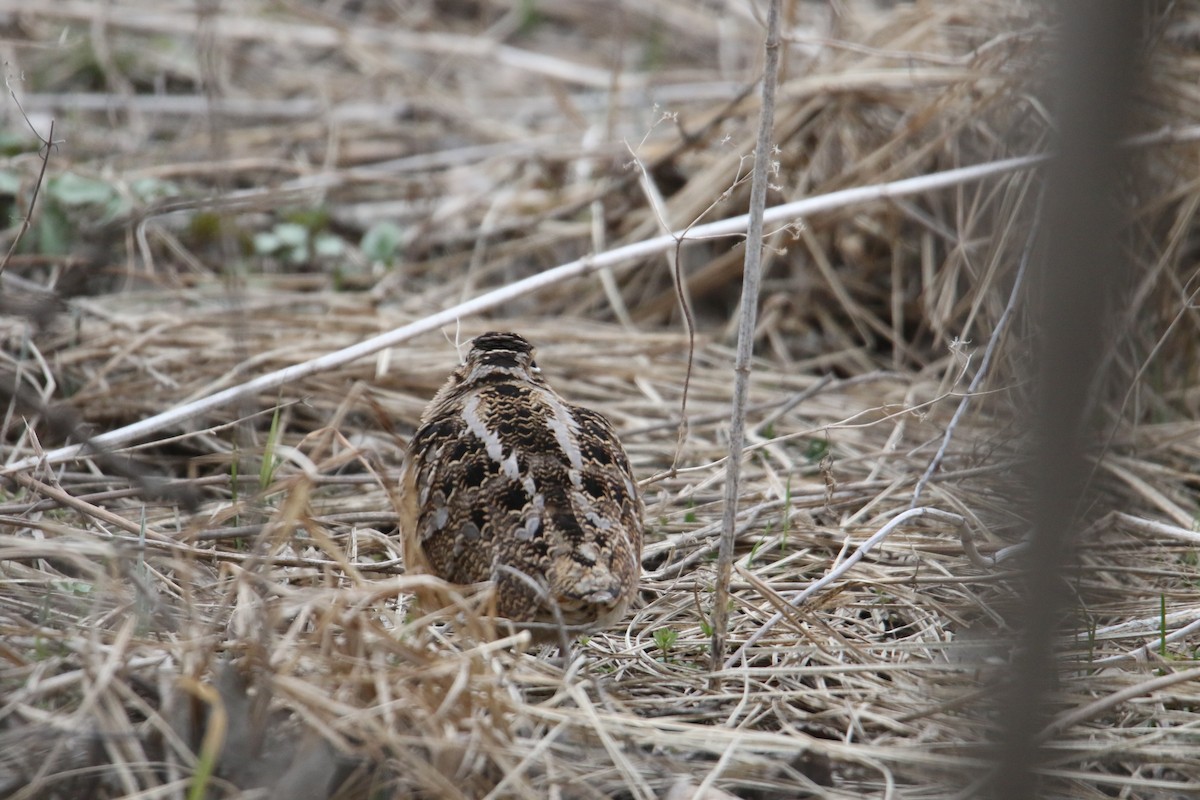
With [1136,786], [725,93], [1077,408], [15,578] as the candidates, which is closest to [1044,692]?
[1077,408]

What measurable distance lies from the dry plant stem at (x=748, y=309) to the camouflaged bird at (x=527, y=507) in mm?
246

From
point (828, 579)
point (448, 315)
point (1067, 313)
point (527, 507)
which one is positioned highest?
point (1067, 313)

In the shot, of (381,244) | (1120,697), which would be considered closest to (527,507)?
(1120,697)

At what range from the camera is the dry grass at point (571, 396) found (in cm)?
258

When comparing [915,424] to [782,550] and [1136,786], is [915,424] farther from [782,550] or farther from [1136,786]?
[1136,786]

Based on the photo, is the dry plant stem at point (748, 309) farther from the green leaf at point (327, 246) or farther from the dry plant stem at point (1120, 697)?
the green leaf at point (327, 246)

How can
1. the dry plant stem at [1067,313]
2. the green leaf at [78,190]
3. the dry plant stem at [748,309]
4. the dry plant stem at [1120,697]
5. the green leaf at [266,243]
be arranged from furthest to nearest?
the green leaf at [266,243] → the green leaf at [78,190] → the dry plant stem at [748,309] → the dry plant stem at [1120,697] → the dry plant stem at [1067,313]

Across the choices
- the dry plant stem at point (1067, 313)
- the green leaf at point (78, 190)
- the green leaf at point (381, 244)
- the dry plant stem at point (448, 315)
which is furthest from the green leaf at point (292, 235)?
the dry plant stem at point (1067, 313)

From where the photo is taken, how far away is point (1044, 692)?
1.51 m

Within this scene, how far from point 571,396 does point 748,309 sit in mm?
2440

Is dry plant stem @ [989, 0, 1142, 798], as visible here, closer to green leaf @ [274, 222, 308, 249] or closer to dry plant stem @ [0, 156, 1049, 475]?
dry plant stem @ [0, 156, 1049, 475]

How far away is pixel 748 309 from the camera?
2.95 meters

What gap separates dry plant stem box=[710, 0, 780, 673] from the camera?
2.83 metres

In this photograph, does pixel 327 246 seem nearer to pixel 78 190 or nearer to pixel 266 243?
pixel 266 243
